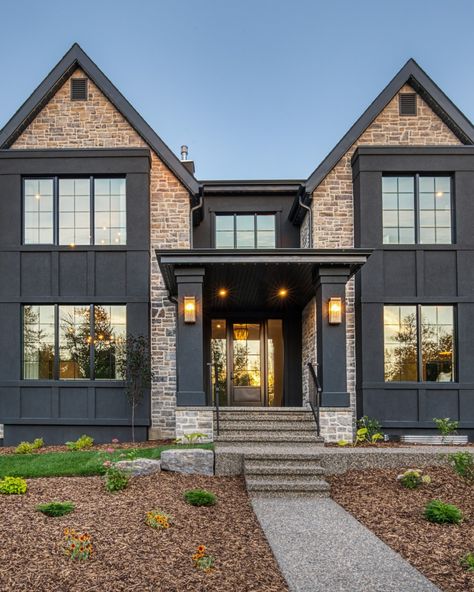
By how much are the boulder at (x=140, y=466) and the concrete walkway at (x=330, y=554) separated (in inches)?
71.3

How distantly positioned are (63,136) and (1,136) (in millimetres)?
1295

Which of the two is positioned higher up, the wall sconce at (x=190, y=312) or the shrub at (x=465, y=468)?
the wall sconce at (x=190, y=312)

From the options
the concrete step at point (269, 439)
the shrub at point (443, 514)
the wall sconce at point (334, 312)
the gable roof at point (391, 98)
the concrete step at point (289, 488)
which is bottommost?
the concrete step at point (289, 488)

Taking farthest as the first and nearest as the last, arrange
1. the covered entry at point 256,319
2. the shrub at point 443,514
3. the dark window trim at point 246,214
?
the dark window trim at point 246,214, the covered entry at point 256,319, the shrub at point 443,514

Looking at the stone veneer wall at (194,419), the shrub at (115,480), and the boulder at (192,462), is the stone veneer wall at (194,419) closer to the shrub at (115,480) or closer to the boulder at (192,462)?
the boulder at (192,462)

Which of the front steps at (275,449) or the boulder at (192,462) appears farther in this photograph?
the boulder at (192,462)

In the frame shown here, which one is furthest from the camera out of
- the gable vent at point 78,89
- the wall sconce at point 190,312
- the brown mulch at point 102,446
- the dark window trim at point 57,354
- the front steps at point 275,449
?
the gable vent at point 78,89

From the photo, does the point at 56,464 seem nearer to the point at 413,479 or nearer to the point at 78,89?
the point at 413,479

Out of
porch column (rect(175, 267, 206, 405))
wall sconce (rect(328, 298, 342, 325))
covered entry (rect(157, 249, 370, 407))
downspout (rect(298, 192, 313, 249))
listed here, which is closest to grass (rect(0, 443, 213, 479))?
porch column (rect(175, 267, 206, 405))

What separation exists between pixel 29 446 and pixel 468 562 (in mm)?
8234

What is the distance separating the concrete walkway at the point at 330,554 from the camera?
410 cm

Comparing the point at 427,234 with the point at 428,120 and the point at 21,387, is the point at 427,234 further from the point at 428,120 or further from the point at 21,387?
the point at 21,387

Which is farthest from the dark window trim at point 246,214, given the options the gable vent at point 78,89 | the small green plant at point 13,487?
the small green plant at point 13,487

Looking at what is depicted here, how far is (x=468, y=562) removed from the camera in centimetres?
440
